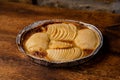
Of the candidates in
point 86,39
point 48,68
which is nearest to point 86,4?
point 86,39

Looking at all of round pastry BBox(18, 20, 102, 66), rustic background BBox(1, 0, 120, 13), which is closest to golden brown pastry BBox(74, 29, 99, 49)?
round pastry BBox(18, 20, 102, 66)

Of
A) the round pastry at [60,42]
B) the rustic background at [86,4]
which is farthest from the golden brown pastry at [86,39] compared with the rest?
the rustic background at [86,4]

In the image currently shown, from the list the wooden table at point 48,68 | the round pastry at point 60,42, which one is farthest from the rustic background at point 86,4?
the round pastry at point 60,42

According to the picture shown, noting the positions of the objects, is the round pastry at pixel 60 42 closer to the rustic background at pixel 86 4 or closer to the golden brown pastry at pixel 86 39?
the golden brown pastry at pixel 86 39

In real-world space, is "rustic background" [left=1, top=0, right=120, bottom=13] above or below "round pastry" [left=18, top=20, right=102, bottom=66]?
above

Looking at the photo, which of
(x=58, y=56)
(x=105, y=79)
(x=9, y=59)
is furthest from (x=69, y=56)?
(x=9, y=59)

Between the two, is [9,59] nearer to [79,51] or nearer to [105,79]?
[79,51]

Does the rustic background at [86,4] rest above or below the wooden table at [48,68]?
above

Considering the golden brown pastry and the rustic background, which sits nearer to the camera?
the golden brown pastry

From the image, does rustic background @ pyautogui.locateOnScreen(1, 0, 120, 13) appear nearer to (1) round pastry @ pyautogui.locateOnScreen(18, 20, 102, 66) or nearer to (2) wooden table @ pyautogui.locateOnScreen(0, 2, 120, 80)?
(2) wooden table @ pyautogui.locateOnScreen(0, 2, 120, 80)

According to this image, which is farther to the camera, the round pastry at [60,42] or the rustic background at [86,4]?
the rustic background at [86,4]
